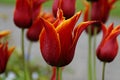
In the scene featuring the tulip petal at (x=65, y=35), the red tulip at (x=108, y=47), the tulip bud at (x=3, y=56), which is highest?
the tulip petal at (x=65, y=35)

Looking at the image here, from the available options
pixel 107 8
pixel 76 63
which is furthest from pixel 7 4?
pixel 107 8

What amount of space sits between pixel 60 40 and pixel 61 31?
0.09 feet

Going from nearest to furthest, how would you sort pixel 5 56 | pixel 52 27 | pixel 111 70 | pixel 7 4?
pixel 52 27 < pixel 5 56 < pixel 111 70 < pixel 7 4

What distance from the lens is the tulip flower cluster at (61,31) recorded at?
1.49 metres

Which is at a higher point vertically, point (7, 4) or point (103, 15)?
point (103, 15)

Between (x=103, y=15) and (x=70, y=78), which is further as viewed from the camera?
(x=70, y=78)

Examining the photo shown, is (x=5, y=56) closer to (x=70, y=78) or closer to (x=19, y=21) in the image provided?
(x=19, y=21)

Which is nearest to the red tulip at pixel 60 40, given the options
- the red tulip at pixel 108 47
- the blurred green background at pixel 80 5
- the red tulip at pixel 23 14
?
the red tulip at pixel 108 47

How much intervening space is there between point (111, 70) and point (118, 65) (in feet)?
0.36

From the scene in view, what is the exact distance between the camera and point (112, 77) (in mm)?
5109

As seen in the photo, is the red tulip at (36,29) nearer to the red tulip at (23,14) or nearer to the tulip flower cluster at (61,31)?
the tulip flower cluster at (61,31)

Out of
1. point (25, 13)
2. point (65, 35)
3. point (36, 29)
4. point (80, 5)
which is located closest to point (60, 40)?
point (65, 35)

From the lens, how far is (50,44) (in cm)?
151

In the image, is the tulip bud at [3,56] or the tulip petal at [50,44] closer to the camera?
the tulip petal at [50,44]
